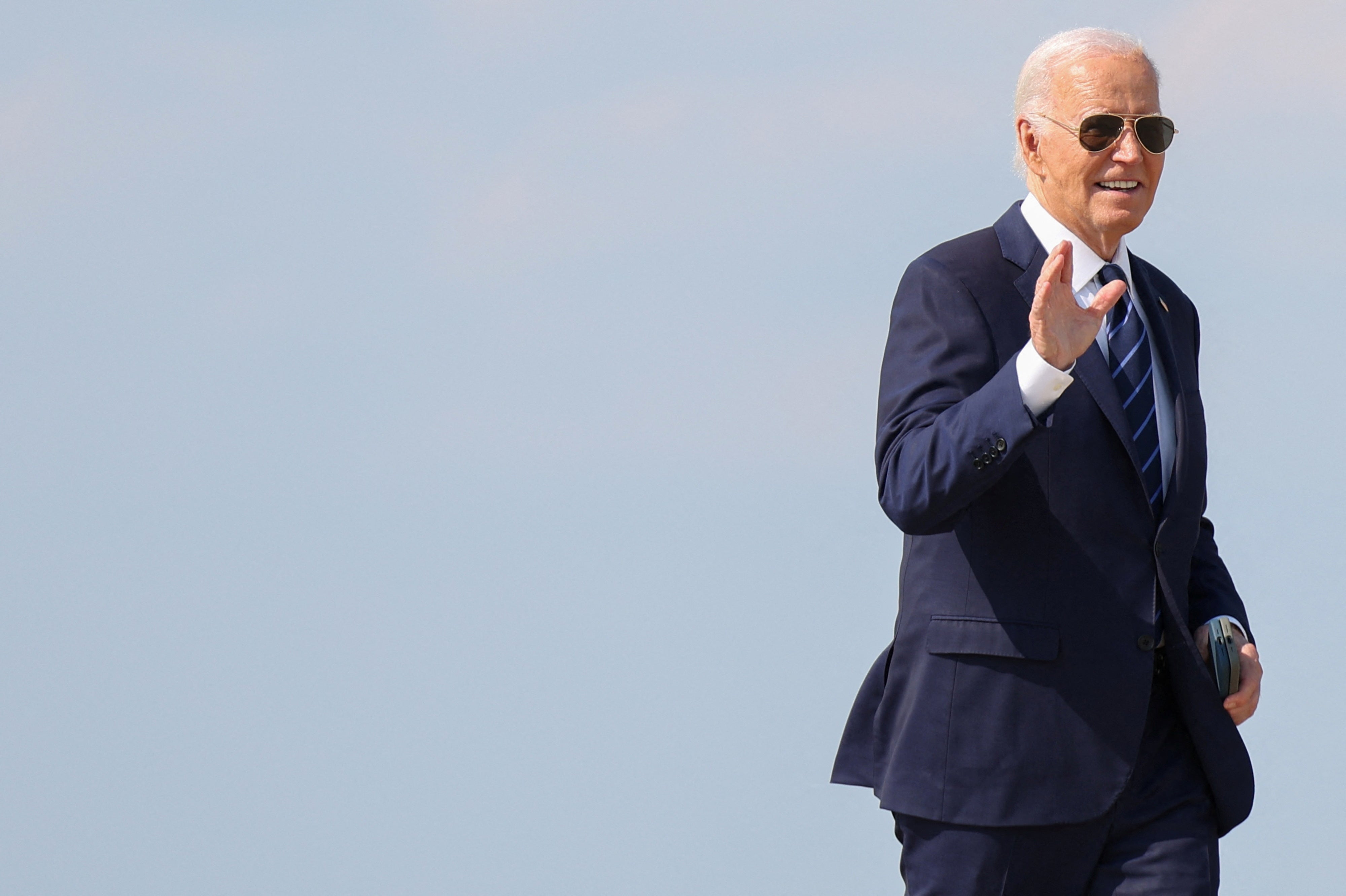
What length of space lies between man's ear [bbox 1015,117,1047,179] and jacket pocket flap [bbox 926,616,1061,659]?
912mm

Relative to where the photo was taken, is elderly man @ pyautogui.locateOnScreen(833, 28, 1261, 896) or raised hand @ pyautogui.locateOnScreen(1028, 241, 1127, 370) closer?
raised hand @ pyautogui.locateOnScreen(1028, 241, 1127, 370)

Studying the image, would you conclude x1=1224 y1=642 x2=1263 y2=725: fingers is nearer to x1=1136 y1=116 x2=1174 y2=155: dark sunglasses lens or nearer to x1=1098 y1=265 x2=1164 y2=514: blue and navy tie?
x1=1098 y1=265 x2=1164 y2=514: blue and navy tie

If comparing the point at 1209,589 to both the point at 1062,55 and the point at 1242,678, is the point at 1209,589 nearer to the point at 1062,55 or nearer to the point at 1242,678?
the point at 1242,678

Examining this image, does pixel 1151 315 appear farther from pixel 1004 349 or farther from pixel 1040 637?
pixel 1040 637

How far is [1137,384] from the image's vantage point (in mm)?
3664

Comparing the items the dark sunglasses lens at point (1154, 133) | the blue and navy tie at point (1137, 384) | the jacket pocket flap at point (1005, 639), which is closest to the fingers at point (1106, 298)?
the blue and navy tie at point (1137, 384)

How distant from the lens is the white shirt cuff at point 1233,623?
3.75m

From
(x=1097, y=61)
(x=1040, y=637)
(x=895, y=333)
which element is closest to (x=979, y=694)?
(x=1040, y=637)

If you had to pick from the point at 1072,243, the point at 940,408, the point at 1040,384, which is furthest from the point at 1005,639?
the point at 1072,243

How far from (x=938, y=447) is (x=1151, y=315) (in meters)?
0.81

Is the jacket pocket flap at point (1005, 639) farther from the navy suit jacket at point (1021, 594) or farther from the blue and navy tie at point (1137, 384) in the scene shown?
the blue and navy tie at point (1137, 384)

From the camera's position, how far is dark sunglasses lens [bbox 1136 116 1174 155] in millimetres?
3629

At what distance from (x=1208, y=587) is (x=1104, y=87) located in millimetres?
1062

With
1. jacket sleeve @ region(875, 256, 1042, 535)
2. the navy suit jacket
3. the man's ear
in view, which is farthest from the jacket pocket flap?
the man's ear
